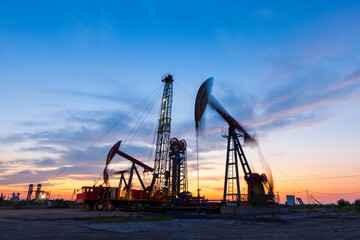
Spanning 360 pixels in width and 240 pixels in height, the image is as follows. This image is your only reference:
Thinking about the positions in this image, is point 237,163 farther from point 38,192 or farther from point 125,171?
point 38,192

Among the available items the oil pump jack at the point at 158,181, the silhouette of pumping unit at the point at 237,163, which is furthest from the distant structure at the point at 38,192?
the silhouette of pumping unit at the point at 237,163

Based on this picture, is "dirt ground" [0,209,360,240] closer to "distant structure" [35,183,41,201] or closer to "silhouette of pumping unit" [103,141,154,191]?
"silhouette of pumping unit" [103,141,154,191]

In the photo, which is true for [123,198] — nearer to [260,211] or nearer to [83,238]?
[260,211]

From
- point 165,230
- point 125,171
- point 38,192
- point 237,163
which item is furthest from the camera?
point 38,192

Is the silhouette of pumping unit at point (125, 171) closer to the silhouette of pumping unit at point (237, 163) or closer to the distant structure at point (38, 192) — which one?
the silhouette of pumping unit at point (237, 163)

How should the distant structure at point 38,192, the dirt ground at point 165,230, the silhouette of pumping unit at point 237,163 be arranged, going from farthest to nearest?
1. the distant structure at point 38,192
2. the silhouette of pumping unit at point 237,163
3. the dirt ground at point 165,230

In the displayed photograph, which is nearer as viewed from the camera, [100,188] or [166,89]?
[100,188]

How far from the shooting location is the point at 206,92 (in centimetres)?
3450

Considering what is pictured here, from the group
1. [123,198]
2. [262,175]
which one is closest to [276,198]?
[262,175]

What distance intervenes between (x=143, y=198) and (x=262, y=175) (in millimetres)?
21900

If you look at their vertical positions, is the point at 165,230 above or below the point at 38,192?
below

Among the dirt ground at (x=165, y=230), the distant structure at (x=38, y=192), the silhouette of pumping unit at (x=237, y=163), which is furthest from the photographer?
the distant structure at (x=38, y=192)

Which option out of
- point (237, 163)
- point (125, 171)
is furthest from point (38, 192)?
point (237, 163)

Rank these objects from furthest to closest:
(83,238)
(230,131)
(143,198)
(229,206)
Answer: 1. (143,198)
2. (230,131)
3. (229,206)
4. (83,238)
